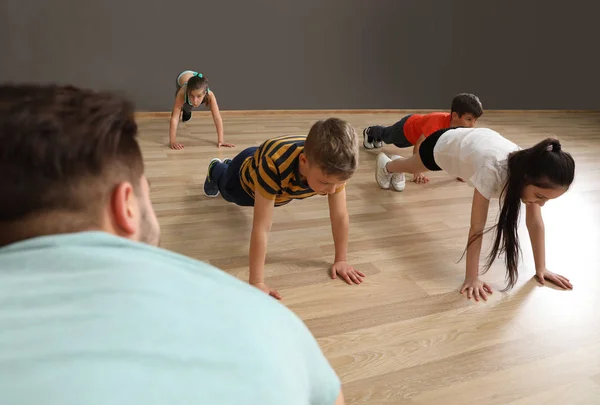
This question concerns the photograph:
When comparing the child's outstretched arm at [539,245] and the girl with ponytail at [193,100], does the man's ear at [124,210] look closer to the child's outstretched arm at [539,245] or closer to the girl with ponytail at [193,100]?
the child's outstretched arm at [539,245]

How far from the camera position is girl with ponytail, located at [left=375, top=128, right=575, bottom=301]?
1290 millimetres

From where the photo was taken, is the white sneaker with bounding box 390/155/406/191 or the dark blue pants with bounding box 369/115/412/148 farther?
the dark blue pants with bounding box 369/115/412/148

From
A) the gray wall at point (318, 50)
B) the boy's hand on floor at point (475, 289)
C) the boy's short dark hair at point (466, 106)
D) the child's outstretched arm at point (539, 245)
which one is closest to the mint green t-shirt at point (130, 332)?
the boy's hand on floor at point (475, 289)

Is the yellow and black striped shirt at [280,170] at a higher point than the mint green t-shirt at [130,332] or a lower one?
lower

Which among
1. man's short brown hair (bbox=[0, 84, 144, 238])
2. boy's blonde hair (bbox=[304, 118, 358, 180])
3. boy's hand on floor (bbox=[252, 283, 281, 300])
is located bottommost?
boy's hand on floor (bbox=[252, 283, 281, 300])

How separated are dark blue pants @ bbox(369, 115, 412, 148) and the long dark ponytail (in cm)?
120

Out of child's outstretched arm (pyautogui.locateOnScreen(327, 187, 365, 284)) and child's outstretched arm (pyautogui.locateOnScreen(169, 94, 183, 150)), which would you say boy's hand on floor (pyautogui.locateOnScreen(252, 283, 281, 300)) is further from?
child's outstretched arm (pyautogui.locateOnScreen(169, 94, 183, 150))

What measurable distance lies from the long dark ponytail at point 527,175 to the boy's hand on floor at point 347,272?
40 centimetres

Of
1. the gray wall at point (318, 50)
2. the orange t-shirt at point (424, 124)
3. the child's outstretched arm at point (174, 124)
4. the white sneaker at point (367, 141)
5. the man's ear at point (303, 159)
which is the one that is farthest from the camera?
the gray wall at point (318, 50)

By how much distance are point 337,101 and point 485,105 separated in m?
1.64

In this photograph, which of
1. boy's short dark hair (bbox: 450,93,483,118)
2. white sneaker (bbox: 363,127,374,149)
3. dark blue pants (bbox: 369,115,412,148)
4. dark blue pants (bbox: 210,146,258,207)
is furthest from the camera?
white sneaker (bbox: 363,127,374,149)

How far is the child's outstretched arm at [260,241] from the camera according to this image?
4.33ft

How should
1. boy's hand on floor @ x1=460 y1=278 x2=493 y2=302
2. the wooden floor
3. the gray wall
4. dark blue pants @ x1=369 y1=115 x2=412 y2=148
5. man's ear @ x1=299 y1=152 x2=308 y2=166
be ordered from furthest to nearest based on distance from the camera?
the gray wall → dark blue pants @ x1=369 y1=115 x2=412 y2=148 → boy's hand on floor @ x1=460 y1=278 x2=493 y2=302 → man's ear @ x1=299 y1=152 x2=308 y2=166 → the wooden floor

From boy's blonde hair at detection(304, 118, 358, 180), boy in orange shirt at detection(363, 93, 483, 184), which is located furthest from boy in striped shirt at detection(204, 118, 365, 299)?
boy in orange shirt at detection(363, 93, 483, 184)
